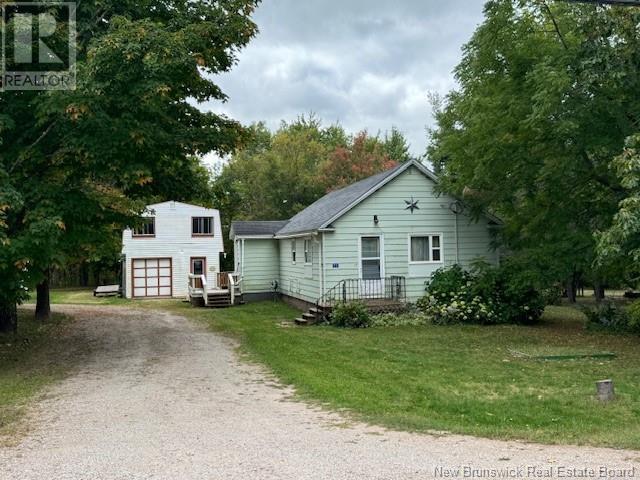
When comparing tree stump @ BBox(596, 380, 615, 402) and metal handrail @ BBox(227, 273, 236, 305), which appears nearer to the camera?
tree stump @ BBox(596, 380, 615, 402)

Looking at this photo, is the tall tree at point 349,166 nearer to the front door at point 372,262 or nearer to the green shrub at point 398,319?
the front door at point 372,262

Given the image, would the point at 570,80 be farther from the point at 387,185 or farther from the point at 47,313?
the point at 47,313

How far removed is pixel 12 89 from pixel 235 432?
836 centimetres

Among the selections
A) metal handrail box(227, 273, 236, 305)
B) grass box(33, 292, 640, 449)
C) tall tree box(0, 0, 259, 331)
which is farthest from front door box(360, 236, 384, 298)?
metal handrail box(227, 273, 236, 305)

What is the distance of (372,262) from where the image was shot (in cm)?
1947

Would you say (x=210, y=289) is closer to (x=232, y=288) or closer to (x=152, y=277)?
(x=232, y=288)

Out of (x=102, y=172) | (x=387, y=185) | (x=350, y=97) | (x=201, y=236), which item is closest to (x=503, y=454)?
(x=102, y=172)

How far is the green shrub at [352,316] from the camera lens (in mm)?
17016

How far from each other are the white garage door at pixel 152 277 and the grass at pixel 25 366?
1279cm

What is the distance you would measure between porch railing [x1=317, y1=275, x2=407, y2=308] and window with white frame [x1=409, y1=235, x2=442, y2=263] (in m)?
1.05

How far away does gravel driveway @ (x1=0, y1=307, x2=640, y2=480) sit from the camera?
5035 mm

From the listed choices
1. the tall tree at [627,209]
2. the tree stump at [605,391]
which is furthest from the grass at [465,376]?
the tall tree at [627,209]

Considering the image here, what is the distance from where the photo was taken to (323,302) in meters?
18.5

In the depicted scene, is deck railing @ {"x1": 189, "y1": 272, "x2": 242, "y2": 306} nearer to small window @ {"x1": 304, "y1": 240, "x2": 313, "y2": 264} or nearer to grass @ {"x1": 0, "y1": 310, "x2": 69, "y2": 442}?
small window @ {"x1": 304, "y1": 240, "x2": 313, "y2": 264}
